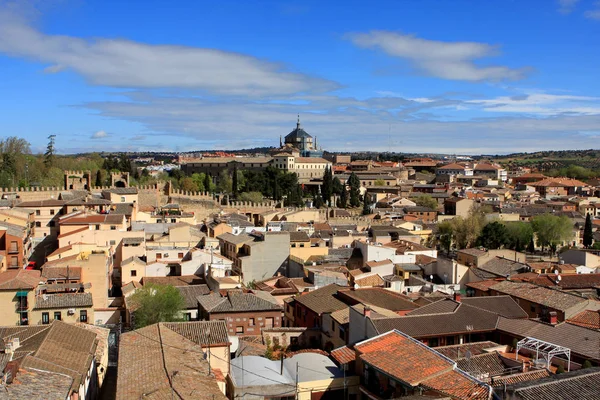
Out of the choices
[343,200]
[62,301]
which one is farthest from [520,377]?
[343,200]

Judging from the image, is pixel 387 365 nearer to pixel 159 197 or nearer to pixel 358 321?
pixel 358 321

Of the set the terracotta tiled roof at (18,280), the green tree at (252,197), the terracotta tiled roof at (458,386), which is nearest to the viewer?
the terracotta tiled roof at (458,386)

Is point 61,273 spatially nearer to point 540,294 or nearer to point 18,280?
point 18,280

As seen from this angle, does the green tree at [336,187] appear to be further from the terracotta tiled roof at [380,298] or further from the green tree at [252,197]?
the terracotta tiled roof at [380,298]

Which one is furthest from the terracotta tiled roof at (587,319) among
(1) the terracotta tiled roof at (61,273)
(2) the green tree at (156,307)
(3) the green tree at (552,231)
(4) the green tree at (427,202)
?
(4) the green tree at (427,202)

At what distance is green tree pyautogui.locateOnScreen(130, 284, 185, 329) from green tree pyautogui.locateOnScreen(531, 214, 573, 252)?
25.6 metres

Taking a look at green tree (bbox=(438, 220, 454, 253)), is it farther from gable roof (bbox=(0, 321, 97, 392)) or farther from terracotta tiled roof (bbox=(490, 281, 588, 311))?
gable roof (bbox=(0, 321, 97, 392))

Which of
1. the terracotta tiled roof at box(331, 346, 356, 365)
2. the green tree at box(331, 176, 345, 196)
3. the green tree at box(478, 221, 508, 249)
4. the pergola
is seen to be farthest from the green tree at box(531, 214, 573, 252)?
the terracotta tiled roof at box(331, 346, 356, 365)

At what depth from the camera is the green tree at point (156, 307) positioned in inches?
632

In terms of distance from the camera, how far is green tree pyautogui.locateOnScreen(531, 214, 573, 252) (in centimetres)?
3494

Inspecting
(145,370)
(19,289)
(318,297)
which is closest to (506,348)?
(318,297)

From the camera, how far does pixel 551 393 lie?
8633mm

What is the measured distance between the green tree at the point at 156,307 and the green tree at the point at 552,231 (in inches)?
1007

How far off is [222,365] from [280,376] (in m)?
1.46
